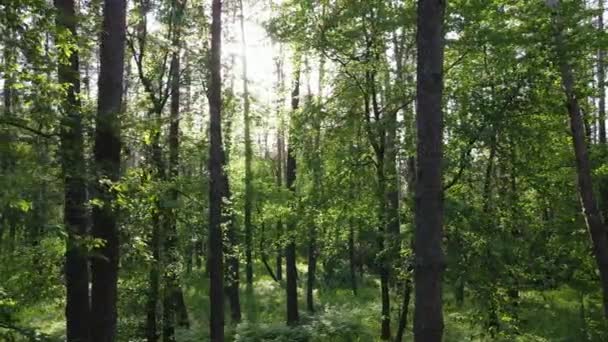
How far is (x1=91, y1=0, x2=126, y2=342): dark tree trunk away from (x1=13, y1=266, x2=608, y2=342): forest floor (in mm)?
3034

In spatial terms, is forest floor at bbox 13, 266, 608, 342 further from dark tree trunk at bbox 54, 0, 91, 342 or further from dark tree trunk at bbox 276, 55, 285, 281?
dark tree trunk at bbox 276, 55, 285, 281

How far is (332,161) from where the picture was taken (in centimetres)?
1474

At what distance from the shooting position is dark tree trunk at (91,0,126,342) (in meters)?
6.96

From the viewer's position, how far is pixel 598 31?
9.89 meters

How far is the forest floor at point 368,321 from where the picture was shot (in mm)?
12070

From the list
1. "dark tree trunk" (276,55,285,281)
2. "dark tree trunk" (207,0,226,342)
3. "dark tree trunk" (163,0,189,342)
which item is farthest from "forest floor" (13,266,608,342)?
"dark tree trunk" (276,55,285,281)

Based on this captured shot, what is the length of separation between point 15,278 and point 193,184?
600cm

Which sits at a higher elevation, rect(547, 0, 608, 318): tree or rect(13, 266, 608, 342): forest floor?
rect(547, 0, 608, 318): tree

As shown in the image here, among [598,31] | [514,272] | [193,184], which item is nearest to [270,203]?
[193,184]

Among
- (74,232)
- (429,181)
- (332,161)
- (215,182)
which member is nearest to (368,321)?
(332,161)

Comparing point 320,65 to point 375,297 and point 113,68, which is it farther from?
point 375,297

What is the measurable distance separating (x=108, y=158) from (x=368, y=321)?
1056cm

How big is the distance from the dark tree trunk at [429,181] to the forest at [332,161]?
1cm

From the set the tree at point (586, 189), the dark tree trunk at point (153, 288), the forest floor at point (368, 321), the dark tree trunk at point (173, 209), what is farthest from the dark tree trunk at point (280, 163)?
the tree at point (586, 189)
